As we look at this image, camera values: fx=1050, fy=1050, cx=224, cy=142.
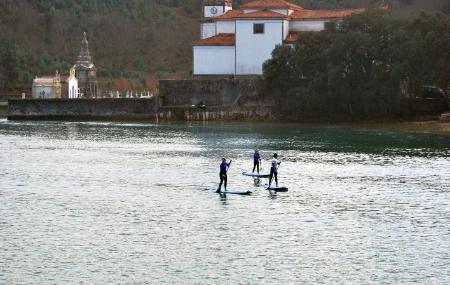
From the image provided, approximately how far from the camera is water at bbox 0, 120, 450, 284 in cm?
3441

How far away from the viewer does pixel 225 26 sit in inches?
5128

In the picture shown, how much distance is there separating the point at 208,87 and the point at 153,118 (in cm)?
747

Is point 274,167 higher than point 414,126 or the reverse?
the reverse

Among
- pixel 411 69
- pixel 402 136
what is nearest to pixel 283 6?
pixel 411 69


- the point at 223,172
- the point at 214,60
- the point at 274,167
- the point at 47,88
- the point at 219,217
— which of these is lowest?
the point at 219,217

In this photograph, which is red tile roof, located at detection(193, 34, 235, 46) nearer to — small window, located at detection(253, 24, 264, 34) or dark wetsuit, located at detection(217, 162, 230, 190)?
small window, located at detection(253, 24, 264, 34)

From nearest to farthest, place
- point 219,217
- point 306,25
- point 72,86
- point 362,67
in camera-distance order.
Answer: point 219,217 → point 362,67 → point 306,25 → point 72,86

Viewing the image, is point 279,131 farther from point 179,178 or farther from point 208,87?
point 179,178

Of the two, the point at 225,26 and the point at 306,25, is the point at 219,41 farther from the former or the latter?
the point at 306,25

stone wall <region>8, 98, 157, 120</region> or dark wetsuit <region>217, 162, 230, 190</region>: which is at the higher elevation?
stone wall <region>8, 98, 157, 120</region>

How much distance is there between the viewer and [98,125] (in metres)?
113

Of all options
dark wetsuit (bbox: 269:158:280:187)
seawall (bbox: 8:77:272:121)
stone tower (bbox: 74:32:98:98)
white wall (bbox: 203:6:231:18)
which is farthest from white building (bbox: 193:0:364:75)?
dark wetsuit (bbox: 269:158:280:187)

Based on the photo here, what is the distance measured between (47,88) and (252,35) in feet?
98.1

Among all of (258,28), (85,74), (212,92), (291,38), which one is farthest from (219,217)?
(85,74)
